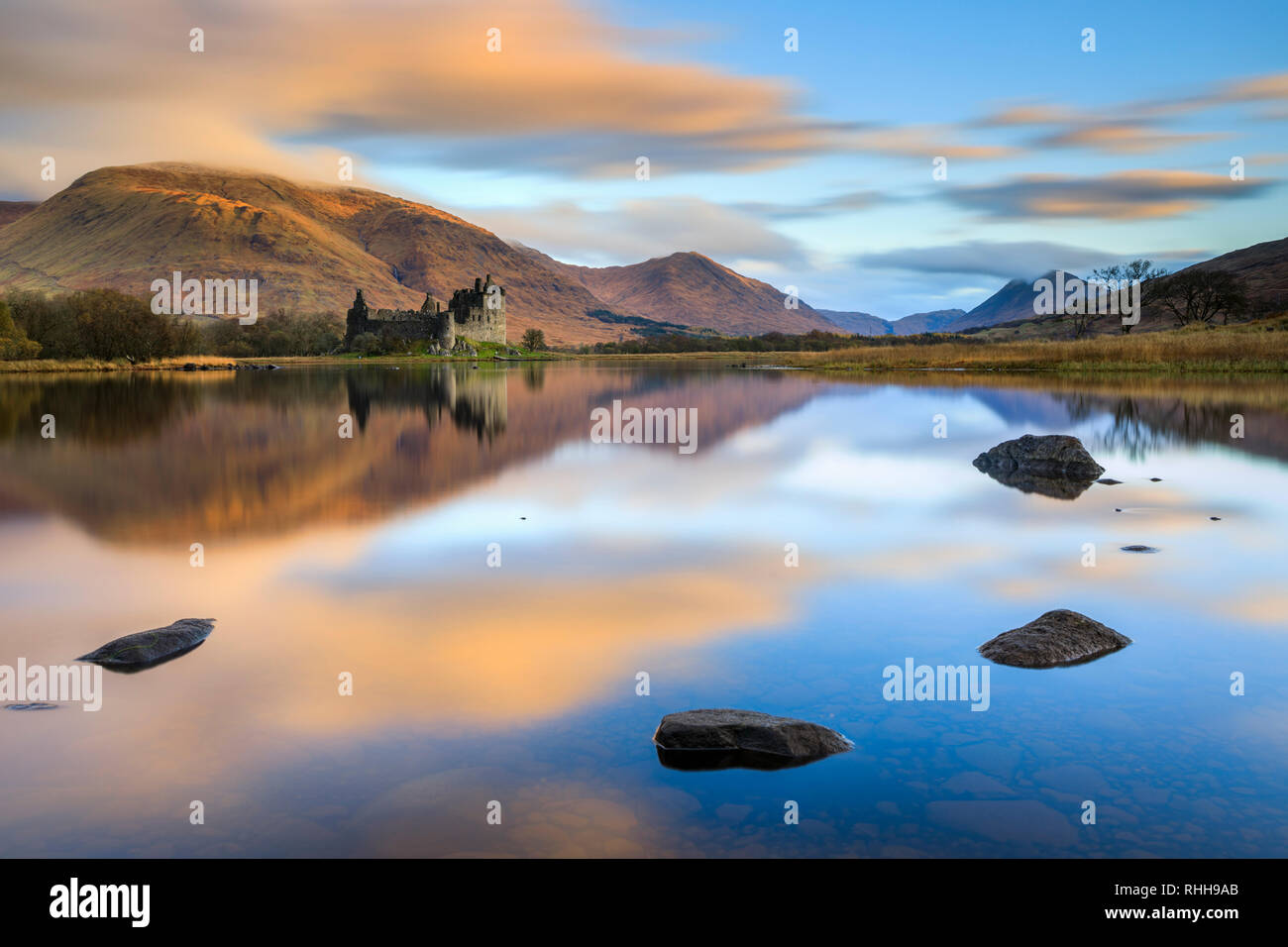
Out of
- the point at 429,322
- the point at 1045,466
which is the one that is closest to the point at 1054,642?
the point at 1045,466

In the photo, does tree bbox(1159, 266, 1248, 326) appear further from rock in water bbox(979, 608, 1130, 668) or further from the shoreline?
rock in water bbox(979, 608, 1130, 668)

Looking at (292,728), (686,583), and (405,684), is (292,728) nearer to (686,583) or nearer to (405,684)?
(405,684)

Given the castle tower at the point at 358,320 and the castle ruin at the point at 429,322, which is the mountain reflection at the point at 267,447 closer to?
the castle ruin at the point at 429,322

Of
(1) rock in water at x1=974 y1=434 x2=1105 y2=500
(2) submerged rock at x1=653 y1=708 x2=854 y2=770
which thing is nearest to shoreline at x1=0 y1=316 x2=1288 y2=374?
(1) rock in water at x1=974 y1=434 x2=1105 y2=500

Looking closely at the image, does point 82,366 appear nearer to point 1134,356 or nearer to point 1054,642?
point 1134,356

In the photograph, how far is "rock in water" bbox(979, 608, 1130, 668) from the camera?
8.91 meters

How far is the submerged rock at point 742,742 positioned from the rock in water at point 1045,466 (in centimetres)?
1559

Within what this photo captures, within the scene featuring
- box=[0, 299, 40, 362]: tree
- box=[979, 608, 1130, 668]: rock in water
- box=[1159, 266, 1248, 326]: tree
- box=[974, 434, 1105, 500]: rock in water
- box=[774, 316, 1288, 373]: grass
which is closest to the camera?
box=[979, 608, 1130, 668]: rock in water

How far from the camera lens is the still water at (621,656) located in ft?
19.4

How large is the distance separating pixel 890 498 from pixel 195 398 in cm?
4319

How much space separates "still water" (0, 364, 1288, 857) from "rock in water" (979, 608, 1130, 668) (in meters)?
0.20

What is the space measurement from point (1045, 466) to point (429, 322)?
130188 millimetres
